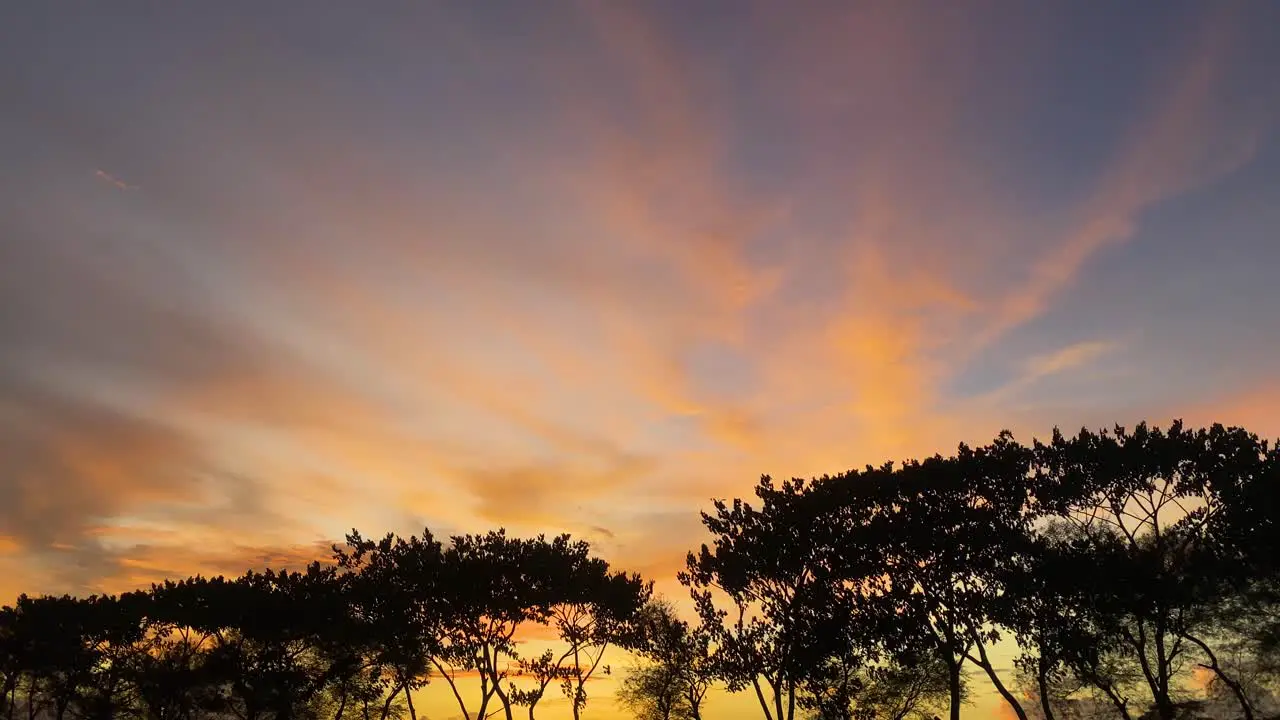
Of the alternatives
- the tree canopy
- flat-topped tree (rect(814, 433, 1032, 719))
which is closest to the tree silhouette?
the tree canopy

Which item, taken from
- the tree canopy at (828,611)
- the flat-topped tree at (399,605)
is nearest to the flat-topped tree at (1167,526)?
the tree canopy at (828,611)

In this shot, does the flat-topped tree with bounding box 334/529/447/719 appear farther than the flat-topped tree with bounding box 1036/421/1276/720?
Yes

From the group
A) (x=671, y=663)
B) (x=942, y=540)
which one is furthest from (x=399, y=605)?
(x=942, y=540)

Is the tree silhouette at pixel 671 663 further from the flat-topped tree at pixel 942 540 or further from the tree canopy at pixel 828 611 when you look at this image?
the flat-topped tree at pixel 942 540

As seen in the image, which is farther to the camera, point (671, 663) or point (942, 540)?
point (671, 663)

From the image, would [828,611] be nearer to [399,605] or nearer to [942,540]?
[942,540]

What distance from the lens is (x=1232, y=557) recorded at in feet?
119

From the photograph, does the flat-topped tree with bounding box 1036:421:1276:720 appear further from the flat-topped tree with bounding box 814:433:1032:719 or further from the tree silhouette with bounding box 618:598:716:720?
the tree silhouette with bounding box 618:598:716:720

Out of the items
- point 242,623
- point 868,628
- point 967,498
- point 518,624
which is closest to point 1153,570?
point 967,498

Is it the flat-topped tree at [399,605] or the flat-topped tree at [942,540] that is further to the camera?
the flat-topped tree at [399,605]

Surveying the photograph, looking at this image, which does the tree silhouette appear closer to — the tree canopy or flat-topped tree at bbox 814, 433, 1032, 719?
the tree canopy

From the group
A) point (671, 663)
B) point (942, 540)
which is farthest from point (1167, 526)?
point (671, 663)

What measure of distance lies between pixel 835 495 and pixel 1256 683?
34175mm

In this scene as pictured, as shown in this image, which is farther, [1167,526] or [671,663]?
[671,663]
